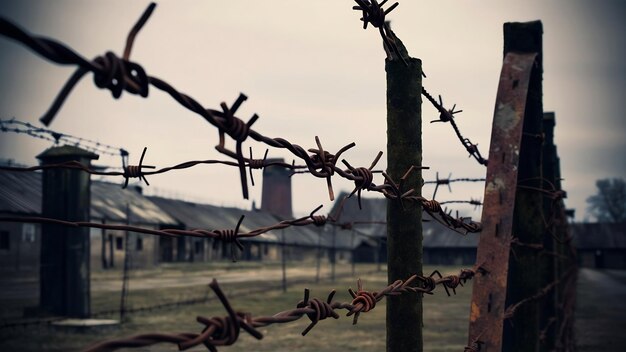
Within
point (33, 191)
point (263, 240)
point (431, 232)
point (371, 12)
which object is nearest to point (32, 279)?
point (33, 191)

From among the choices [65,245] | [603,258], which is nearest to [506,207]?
[65,245]

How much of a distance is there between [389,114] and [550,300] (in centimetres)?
334

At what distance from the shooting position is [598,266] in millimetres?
55500

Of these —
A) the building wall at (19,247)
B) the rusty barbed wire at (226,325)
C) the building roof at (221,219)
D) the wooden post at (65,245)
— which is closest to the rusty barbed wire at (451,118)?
the rusty barbed wire at (226,325)

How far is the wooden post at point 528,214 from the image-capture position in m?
4.00

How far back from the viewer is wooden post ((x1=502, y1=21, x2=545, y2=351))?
4.00 metres

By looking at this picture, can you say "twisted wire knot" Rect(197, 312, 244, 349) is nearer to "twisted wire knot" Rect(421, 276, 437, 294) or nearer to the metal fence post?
"twisted wire knot" Rect(421, 276, 437, 294)

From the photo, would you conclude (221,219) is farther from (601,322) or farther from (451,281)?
(451,281)

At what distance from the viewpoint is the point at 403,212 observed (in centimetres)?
254

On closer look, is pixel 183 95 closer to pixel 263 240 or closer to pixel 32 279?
pixel 32 279

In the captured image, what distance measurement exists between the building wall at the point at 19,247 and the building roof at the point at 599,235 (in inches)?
1672

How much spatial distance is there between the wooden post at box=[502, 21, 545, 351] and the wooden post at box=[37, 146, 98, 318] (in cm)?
1162

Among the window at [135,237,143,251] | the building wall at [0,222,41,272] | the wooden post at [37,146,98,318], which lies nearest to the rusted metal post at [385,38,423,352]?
the wooden post at [37,146,98,318]

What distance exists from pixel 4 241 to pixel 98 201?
6.33 meters
